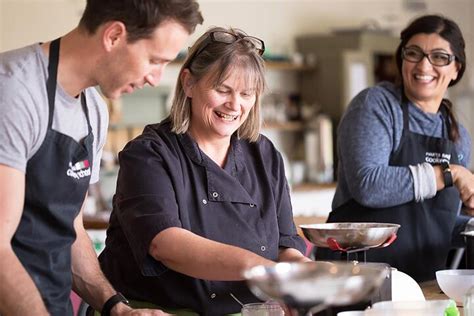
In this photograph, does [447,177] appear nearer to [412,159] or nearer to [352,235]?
[412,159]

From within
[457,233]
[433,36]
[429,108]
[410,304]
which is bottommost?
[457,233]

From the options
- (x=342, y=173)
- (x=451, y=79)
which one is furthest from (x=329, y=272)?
(x=451, y=79)

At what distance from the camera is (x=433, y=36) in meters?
3.05

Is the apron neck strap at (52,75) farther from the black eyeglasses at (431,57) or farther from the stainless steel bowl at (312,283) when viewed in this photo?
the black eyeglasses at (431,57)

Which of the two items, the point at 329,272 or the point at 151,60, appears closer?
the point at 329,272

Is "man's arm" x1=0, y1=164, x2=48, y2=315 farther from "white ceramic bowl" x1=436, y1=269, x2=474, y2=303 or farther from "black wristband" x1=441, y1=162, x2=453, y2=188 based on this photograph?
"black wristband" x1=441, y1=162, x2=453, y2=188

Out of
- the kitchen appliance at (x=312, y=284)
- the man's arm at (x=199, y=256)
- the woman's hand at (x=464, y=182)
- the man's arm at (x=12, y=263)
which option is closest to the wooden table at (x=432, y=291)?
the woman's hand at (x=464, y=182)

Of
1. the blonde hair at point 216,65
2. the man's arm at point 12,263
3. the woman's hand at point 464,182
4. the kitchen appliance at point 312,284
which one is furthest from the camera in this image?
the woman's hand at point 464,182

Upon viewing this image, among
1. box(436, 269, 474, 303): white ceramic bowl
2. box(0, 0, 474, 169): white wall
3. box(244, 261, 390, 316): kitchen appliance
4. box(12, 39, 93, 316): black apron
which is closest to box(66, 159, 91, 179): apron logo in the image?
box(12, 39, 93, 316): black apron

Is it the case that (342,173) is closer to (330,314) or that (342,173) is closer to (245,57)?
(245,57)

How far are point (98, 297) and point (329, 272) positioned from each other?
0.94 meters

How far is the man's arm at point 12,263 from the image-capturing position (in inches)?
68.6

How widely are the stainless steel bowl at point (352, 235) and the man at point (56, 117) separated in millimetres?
545

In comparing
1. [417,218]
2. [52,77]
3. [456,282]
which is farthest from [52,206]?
[417,218]
